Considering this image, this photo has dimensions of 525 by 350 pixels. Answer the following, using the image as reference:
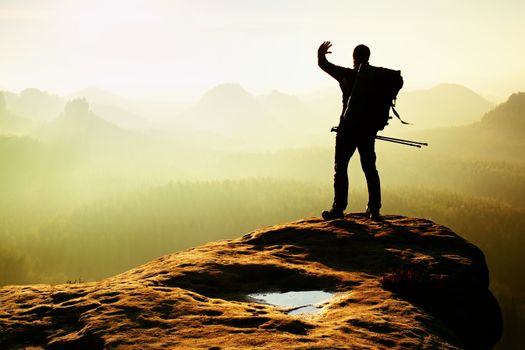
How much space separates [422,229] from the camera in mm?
10641

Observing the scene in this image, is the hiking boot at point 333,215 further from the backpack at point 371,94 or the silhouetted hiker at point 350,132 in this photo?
the backpack at point 371,94

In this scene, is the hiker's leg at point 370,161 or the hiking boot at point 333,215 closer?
the hiker's leg at point 370,161

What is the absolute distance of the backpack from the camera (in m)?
10.4

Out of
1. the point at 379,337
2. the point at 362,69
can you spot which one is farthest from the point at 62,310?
the point at 362,69

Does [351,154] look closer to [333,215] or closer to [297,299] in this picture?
[333,215]

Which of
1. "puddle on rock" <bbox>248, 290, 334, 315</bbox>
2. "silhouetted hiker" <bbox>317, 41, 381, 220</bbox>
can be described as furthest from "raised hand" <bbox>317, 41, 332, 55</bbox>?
"puddle on rock" <bbox>248, 290, 334, 315</bbox>

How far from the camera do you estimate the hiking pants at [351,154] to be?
424 inches

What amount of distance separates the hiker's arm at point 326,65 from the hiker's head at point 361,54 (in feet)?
1.29

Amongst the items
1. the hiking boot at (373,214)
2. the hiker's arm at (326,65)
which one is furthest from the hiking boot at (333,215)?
the hiker's arm at (326,65)

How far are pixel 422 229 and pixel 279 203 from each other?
610ft

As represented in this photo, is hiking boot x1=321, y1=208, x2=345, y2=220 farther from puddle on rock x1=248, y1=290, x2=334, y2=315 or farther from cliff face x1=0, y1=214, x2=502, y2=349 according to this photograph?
puddle on rock x1=248, y1=290, x2=334, y2=315

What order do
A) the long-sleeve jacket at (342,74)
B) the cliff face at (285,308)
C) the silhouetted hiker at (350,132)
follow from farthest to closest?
the long-sleeve jacket at (342,74) → the silhouetted hiker at (350,132) → the cliff face at (285,308)

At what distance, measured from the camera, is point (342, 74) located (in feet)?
35.9

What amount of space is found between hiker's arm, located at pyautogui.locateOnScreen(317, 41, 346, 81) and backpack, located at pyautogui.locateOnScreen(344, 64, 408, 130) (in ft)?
Result: 2.07
